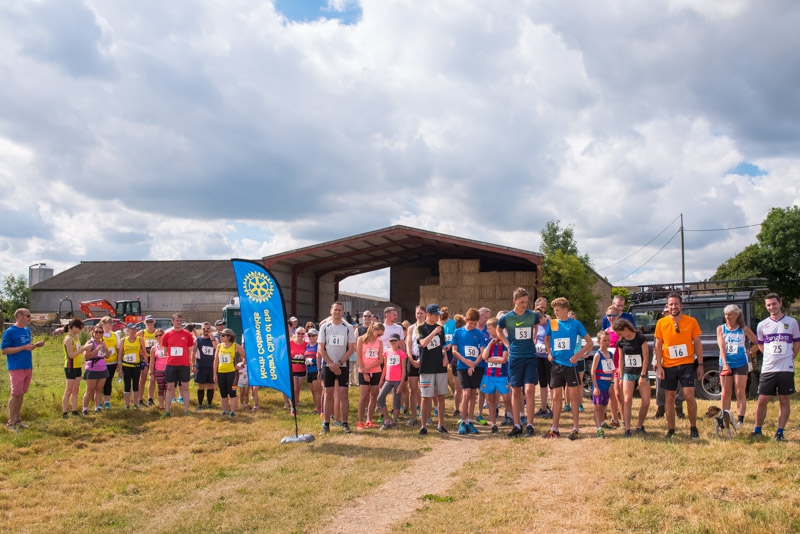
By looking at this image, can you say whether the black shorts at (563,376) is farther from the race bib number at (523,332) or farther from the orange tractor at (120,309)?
the orange tractor at (120,309)

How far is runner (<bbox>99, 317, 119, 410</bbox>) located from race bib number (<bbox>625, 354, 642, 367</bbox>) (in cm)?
910

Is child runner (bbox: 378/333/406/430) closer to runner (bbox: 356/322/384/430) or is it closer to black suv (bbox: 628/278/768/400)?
runner (bbox: 356/322/384/430)

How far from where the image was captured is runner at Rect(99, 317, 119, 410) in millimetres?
11827

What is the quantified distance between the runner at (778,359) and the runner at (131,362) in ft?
34.5

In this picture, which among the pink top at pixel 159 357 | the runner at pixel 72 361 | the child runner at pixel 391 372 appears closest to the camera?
the child runner at pixel 391 372

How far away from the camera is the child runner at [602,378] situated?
8.66 metres

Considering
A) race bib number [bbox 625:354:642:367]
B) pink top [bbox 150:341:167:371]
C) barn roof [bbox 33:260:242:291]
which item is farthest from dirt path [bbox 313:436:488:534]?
barn roof [bbox 33:260:242:291]

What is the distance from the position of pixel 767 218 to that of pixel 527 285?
66.1ft

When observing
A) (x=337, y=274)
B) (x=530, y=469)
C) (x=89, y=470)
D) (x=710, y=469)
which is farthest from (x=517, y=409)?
(x=337, y=274)

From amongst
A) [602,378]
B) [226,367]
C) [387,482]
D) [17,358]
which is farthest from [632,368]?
[17,358]

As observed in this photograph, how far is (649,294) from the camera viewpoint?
13.5 metres

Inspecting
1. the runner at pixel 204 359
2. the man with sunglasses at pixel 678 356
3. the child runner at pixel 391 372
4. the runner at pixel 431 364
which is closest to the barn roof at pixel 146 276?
the runner at pixel 204 359

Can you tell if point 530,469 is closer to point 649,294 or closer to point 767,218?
point 649,294

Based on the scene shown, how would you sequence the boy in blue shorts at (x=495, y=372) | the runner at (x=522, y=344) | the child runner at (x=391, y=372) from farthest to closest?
the child runner at (x=391, y=372), the boy in blue shorts at (x=495, y=372), the runner at (x=522, y=344)
